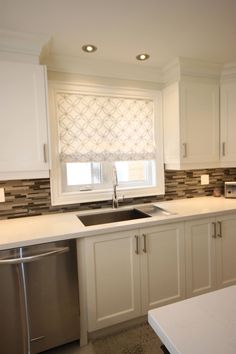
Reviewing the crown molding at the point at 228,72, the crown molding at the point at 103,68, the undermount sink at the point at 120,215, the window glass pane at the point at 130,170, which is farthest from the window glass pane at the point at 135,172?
the crown molding at the point at 228,72

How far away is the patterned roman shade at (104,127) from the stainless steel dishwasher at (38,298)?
0.91m

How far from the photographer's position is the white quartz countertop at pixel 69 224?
1.47m

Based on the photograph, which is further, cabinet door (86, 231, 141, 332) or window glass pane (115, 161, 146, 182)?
window glass pane (115, 161, 146, 182)

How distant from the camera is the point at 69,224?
1.72 m

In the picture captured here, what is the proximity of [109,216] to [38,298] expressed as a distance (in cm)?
90

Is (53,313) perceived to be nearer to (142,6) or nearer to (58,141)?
(58,141)

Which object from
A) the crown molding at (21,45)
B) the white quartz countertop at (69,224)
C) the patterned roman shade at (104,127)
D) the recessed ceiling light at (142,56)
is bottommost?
the white quartz countertop at (69,224)

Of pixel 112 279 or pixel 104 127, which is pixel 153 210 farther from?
pixel 104 127

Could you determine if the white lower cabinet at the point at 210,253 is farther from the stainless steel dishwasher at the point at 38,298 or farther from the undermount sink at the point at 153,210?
the stainless steel dishwasher at the point at 38,298

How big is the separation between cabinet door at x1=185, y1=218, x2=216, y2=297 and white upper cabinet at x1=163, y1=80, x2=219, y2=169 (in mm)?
625

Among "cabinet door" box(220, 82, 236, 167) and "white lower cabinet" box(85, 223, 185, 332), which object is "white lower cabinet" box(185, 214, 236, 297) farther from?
"cabinet door" box(220, 82, 236, 167)

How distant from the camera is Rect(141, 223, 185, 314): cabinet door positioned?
5.81 feet

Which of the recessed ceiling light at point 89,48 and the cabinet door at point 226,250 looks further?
the cabinet door at point 226,250

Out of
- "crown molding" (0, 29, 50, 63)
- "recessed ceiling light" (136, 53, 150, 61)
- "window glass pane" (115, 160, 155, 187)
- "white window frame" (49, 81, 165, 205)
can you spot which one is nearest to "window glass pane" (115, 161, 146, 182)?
"window glass pane" (115, 160, 155, 187)
